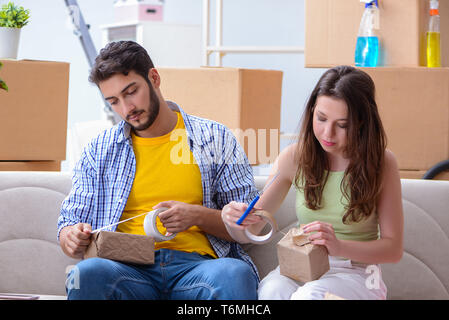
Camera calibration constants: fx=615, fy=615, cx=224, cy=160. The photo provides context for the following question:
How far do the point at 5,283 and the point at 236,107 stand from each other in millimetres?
952

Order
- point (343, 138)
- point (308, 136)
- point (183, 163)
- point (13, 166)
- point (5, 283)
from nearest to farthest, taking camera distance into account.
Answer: point (343, 138)
point (308, 136)
point (183, 163)
point (5, 283)
point (13, 166)

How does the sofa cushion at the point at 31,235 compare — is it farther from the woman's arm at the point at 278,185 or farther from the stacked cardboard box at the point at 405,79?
the stacked cardboard box at the point at 405,79

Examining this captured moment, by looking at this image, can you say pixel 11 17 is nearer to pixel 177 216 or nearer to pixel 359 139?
pixel 177 216

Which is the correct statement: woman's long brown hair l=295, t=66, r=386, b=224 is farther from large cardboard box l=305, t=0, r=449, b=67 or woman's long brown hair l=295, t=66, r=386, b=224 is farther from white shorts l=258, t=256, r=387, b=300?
large cardboard box l=305, t=0, r=449, b=67

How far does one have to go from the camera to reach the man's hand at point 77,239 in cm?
149

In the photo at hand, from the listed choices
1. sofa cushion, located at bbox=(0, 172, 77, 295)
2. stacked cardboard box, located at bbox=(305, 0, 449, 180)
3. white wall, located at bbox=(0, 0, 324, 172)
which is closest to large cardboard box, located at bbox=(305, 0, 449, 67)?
stacked cardboard box, located at bbox=(305, 0, 449, 180)

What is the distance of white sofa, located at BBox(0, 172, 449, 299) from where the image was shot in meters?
1.71

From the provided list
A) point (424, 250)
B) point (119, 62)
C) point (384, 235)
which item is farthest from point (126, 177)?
point (424, 250)

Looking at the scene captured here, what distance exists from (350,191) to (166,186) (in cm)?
49

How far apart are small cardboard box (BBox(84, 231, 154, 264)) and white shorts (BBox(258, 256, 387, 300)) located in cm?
28

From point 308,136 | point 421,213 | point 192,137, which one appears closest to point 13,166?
point 192,137

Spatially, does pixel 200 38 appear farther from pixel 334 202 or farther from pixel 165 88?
pixel 334 202

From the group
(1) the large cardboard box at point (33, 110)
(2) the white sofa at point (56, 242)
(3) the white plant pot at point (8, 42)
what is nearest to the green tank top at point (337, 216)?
(2) the white sofa at point (56, 242)

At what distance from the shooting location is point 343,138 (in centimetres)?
141
